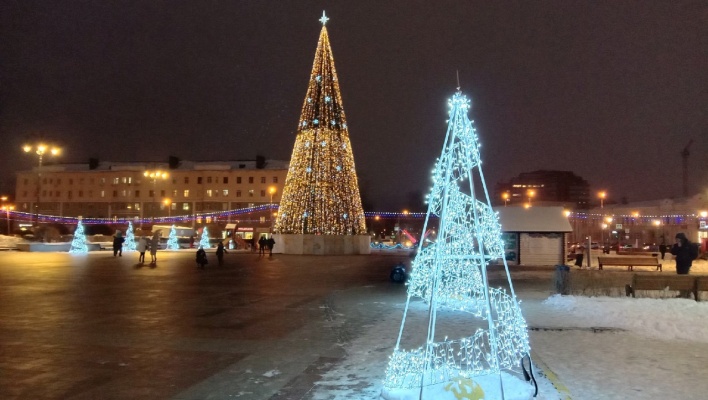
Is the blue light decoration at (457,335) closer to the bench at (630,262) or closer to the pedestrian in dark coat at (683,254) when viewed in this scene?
the pedestrian in dark coat at (683,254)

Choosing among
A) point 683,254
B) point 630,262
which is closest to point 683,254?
point 683,254

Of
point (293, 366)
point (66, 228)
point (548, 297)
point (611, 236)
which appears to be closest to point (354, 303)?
point (548, 297)

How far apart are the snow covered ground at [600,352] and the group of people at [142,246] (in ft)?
62.2

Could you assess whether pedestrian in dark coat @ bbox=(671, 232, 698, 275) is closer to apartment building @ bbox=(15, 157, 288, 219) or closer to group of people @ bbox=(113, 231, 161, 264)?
group of people @ bbox=(113, 231, 161, 264)

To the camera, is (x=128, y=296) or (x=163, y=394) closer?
(x=163, y=394)

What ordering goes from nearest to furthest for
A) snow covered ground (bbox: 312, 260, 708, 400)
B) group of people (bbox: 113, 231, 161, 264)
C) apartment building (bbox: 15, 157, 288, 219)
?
snow covered ground (bbox: 312, 260, 708, 400) → group of people (bbox: 113, 231, 161, 264) → apartment building (bbox: 15, 157, 288, 219)

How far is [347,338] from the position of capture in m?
10.6

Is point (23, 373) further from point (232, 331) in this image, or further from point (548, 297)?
point (548, 297)

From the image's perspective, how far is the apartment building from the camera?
93.3 metres

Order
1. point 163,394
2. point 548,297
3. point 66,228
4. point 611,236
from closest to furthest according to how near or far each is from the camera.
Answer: point 163,394, point 548,297, point 66,228, point 611,236

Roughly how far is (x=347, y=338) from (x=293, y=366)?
2.23 m

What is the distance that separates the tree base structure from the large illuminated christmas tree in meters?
0.55

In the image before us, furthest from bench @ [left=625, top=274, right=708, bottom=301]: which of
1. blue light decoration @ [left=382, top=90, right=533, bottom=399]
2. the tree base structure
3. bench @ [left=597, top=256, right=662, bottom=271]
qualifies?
the tree base structure

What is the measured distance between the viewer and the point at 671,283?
50.9 ft
